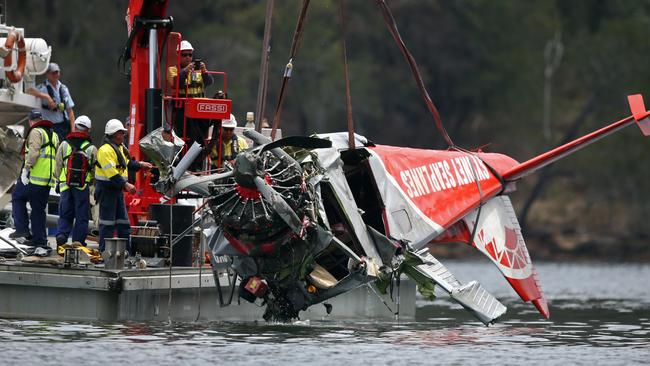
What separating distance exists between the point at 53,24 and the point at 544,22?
2035cm

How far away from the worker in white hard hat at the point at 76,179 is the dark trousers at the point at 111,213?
0.24 m

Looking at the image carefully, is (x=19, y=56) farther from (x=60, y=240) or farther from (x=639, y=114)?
(x=639, y=114)

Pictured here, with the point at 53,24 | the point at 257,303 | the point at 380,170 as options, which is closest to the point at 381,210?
the point at 380,170

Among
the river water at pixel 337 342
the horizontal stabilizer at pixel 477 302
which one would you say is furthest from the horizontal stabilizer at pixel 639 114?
the horizontal stabilizer at pixel 477 302

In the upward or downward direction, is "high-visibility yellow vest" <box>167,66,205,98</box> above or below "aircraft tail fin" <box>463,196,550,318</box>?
above

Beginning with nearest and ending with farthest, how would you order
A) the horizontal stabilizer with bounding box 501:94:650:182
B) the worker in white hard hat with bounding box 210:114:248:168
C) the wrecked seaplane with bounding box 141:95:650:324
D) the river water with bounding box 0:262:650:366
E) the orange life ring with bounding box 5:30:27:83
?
the river water with bounding box 0:262:650:366 → the wrecked seaplane with bounding box 141:95:650:324 → the worker in white hard hat with bounding box 210:114:248:168 → the horizontal stabilizer with bounding box 501:94:650:182 → the orange life ring with bounding box 5:30:27:83

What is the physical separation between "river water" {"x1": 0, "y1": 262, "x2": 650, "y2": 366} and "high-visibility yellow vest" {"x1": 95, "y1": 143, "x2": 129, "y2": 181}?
1.92 metres

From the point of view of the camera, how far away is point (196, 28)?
2228 inches

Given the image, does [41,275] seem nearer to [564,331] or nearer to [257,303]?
[257,303]

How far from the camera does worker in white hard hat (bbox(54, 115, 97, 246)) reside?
18.5m

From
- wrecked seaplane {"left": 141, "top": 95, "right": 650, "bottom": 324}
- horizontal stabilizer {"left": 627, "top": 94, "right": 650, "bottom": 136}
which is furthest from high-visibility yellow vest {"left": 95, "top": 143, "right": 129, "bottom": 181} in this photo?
horizontal stabilizer {"left": 627, "top": 94, "right": 650, "bottom": 136}

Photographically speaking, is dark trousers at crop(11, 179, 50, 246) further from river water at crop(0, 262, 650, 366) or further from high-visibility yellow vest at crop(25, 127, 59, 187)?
river water at crop(0, 262, 650, 366)

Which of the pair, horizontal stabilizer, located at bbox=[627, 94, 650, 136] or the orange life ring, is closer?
horizontal stabilizer, located at bbox=[627, 94, 650, 136]

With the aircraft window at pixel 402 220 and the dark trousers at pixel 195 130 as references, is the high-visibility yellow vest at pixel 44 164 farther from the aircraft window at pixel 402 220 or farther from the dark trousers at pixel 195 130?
the aircraft window at pixel 402 220
